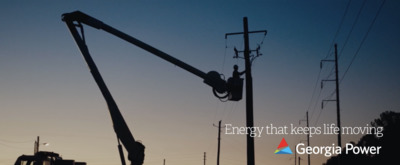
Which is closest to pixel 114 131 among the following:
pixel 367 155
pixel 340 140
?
pixel 340 140

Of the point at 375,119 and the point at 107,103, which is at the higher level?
the point at 375,119

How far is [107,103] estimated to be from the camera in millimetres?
14922

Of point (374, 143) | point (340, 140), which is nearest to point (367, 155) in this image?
point (374, 143)

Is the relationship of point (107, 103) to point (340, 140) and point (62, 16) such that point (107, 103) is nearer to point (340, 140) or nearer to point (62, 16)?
point (62, 16)

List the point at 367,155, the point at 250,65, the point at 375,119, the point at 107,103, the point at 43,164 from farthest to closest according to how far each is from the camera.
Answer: the point at 375,119, the point at 367,155, the point at 43,164, the point at 250,65, the point at 107,103

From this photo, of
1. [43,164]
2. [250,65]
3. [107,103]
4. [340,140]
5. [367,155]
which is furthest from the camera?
[367,155]

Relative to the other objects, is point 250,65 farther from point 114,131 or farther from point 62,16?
point 62,16

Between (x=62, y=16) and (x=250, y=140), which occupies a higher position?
(x=62, y=16)

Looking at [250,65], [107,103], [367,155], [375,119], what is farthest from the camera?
[375,119]

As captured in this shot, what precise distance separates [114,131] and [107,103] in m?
1.05

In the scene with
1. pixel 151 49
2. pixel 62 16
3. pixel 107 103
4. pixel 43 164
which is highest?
pixel 62 16

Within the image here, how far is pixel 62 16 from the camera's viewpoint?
49.8ft

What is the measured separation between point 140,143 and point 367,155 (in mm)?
64705

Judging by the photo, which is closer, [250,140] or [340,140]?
[250,140]
